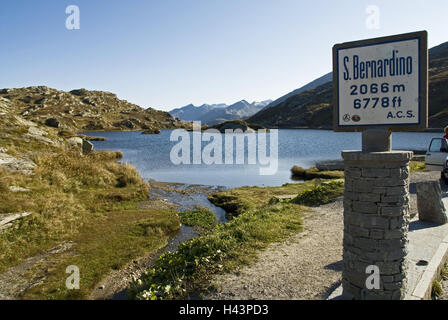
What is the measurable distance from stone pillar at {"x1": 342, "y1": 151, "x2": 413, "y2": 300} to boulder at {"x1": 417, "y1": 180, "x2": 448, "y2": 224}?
690cm

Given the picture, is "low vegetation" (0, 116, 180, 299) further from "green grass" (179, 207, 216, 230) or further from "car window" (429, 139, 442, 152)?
"car window" (429, 139, 442, 152)

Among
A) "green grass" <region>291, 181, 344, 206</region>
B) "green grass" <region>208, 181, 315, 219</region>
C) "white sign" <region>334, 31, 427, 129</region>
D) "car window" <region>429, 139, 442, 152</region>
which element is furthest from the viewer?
"green grass" <region>208, 181, 315, 219</region>

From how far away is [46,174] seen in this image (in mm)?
20750

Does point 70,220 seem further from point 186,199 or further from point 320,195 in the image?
point 320,195

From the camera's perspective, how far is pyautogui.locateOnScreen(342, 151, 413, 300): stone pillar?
5652mm

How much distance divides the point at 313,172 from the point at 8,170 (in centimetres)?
2949

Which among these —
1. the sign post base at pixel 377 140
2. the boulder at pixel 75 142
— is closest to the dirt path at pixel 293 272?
the sign post base at pixel 377 140

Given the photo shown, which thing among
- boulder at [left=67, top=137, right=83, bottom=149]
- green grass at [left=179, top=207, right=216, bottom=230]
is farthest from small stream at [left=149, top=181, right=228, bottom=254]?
boulder at [left=67, top=137, right=83, bottom=149]

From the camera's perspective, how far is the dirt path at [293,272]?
24.1ft

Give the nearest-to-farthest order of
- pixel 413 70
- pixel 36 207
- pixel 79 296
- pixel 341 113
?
1. pixel 413 70
2. pixel 341 113
3. pixel 79 296
4. pixel 36 207

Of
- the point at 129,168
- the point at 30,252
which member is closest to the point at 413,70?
the point at 30,252

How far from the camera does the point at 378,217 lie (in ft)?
18.8
